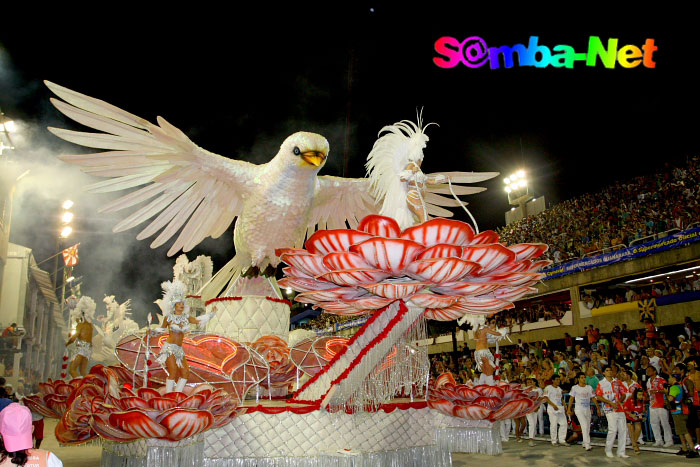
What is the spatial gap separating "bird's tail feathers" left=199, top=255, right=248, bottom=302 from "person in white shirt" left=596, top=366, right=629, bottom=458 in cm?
595

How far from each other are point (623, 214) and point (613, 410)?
43.7 ft

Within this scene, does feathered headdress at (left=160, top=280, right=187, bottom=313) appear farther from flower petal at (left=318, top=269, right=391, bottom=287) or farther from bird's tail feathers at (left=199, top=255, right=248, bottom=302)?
bird's tail feathers at (left=199, top=255, right=248, bottom=302)

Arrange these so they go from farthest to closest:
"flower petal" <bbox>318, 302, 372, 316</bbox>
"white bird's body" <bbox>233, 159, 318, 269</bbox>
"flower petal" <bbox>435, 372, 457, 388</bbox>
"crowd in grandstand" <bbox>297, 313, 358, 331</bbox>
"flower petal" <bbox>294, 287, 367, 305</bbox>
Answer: "crowd in grandstand" <bbox>297, 313, 358, 331</bbox> → "white bird's body" <bbox>233, 159, 318, 269</bbox> → "flower petal" <bbox>435, 372, 457, 388</bbox> → "flower petal" <bbox>318, 302, 372, 316</bbox> → "flower petal" <bbox>294, 287, 367, 305</bbox>

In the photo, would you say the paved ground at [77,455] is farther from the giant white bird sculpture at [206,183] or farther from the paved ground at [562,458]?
the paved ground at [562,458]

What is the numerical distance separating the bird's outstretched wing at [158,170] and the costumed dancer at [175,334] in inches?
67.6

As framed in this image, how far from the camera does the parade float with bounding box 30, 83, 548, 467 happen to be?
13.9 feet

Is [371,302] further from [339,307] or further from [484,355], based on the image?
[484,355]

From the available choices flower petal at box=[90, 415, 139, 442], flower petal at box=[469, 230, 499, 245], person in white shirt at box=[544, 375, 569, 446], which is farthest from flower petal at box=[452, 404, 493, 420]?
person in white shirt at box=[544, 375, 569, 446]

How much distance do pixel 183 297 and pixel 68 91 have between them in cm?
236

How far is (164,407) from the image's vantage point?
4324mm

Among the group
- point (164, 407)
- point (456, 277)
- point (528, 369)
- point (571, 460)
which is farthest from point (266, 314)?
point (528, 369)

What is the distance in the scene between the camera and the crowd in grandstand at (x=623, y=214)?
1728 centimetres

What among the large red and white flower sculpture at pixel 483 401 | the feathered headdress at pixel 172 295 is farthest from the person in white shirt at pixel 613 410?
the feathered headdress at pixel 172 295

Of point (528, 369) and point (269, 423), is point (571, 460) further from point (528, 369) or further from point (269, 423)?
point (528, 369)
